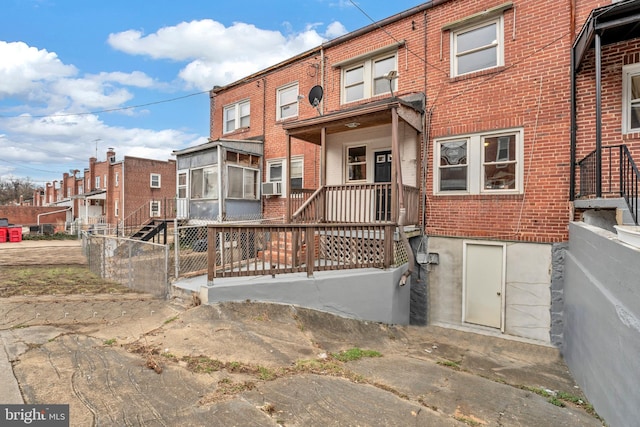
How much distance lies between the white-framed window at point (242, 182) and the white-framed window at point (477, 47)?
7.73 metres

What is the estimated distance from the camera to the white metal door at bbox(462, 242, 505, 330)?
24.1 feet

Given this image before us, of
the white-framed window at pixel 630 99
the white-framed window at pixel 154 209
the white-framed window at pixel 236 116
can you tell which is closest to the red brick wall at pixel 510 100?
the white-framed window at pixel 630 99

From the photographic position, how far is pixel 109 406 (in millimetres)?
2889

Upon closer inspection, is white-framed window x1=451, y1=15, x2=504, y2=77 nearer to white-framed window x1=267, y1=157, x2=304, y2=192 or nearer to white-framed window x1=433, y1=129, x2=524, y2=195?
white-framed window x1=433, y1=129, x2=524, y2=195

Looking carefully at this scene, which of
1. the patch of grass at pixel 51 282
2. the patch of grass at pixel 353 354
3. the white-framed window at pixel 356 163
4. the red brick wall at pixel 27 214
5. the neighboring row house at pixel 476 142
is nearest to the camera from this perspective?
the patch of grass at pixel 353 354

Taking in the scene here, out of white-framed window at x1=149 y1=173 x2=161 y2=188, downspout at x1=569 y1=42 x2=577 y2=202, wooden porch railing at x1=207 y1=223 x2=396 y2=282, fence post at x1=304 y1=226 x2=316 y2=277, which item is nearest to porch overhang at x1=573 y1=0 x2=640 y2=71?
downspout at x1=569 y1=42 x2=577 y2=202

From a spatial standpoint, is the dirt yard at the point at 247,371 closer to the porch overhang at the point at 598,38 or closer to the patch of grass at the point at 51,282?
the patch of grass at the point at 51,282

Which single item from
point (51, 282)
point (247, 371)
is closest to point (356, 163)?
point (247, 371)

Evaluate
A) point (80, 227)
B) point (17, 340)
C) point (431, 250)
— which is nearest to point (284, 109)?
point (431, 250)

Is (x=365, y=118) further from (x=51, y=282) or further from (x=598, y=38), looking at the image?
(x=51, y=282)

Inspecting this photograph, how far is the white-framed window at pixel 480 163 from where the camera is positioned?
23.8 feet

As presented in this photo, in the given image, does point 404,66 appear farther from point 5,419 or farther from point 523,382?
point 5,419

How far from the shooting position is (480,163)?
7633 mm

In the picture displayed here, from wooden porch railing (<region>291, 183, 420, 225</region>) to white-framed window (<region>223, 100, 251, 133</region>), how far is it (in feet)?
21.9
